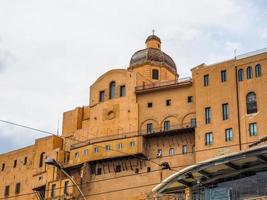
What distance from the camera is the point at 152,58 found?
67312 mm

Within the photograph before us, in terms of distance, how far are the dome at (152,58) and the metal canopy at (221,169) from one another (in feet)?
113

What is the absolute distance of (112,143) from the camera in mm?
58781

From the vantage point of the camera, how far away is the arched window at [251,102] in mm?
51406

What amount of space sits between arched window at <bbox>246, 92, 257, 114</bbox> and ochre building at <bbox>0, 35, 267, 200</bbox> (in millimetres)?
84

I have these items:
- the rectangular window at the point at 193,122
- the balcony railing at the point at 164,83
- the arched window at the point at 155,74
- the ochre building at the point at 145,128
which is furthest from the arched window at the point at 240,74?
the arched window at the point at 155,74

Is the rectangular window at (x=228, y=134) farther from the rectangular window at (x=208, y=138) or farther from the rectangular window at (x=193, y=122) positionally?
the rectangular window at (x=193, y=122)

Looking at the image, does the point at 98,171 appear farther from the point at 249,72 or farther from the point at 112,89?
the point at 249,72

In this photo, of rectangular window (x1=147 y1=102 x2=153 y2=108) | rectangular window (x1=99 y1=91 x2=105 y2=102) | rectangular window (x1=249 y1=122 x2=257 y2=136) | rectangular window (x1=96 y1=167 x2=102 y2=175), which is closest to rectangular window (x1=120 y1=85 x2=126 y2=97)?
rectangular window (x1=99 y1=91 x2=105 y2=102)

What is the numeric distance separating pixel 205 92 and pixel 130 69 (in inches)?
591

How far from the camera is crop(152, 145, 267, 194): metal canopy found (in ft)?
98.4

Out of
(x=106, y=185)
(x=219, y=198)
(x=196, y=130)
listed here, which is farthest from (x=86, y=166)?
(x=219, y=198)

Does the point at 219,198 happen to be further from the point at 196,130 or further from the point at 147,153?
the point at 147,153

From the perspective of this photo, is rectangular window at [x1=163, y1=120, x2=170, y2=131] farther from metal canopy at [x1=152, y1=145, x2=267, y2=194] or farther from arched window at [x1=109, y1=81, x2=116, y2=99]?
metal canopy at [x1=152, y1=145, x2=267, y2=194]

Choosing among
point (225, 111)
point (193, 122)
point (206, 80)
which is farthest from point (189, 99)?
point (225, 111)
